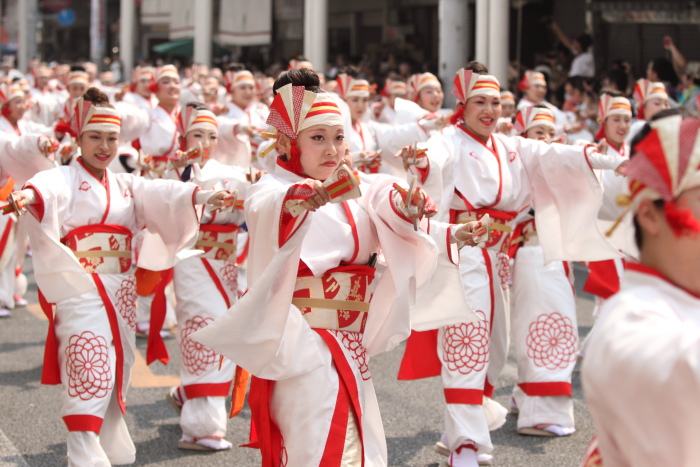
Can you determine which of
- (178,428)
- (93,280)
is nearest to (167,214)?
(93,280)

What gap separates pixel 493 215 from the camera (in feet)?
17.2

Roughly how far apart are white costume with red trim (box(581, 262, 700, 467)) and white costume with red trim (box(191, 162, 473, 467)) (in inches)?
55.9

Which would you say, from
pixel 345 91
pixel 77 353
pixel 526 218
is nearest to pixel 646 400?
pixel 77 353

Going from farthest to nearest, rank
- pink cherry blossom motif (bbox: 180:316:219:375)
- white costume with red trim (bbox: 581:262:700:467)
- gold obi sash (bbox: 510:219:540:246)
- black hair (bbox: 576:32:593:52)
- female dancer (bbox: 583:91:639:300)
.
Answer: black hair (bbox: 576:32:593:52)
female dancer (bbox: 583:91:639:300)
gold obi sash (bbox: 510:219:540:246)
pink cherry blossom motif (bbox: 180:316:219:375)
white costume with red trim (bbox: 581:262:700:467)

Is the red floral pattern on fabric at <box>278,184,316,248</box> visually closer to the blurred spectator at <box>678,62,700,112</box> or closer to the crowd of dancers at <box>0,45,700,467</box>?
the crowd of dancers at <box>0,45,700,467</box>

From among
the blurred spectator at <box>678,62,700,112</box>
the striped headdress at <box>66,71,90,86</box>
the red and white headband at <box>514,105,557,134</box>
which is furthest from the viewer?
the striped headdress at <box>66,71,90,86</box>

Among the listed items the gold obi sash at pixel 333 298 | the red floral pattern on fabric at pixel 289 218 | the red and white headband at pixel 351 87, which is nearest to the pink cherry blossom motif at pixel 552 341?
the gold obi sash at pixel 333 298

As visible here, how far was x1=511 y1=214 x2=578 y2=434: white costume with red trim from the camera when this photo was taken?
18.3 ft

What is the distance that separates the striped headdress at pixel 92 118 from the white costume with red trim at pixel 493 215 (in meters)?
1.51

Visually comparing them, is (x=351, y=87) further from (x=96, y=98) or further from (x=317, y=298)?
(x=317, y=298)

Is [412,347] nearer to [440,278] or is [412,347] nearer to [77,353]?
[440,278]

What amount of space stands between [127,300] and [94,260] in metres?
0.25

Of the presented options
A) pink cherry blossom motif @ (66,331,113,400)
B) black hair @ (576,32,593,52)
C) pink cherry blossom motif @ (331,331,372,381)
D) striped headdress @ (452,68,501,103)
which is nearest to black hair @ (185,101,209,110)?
striped headdress @ (452,68,501,103)

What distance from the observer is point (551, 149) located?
532 cm
